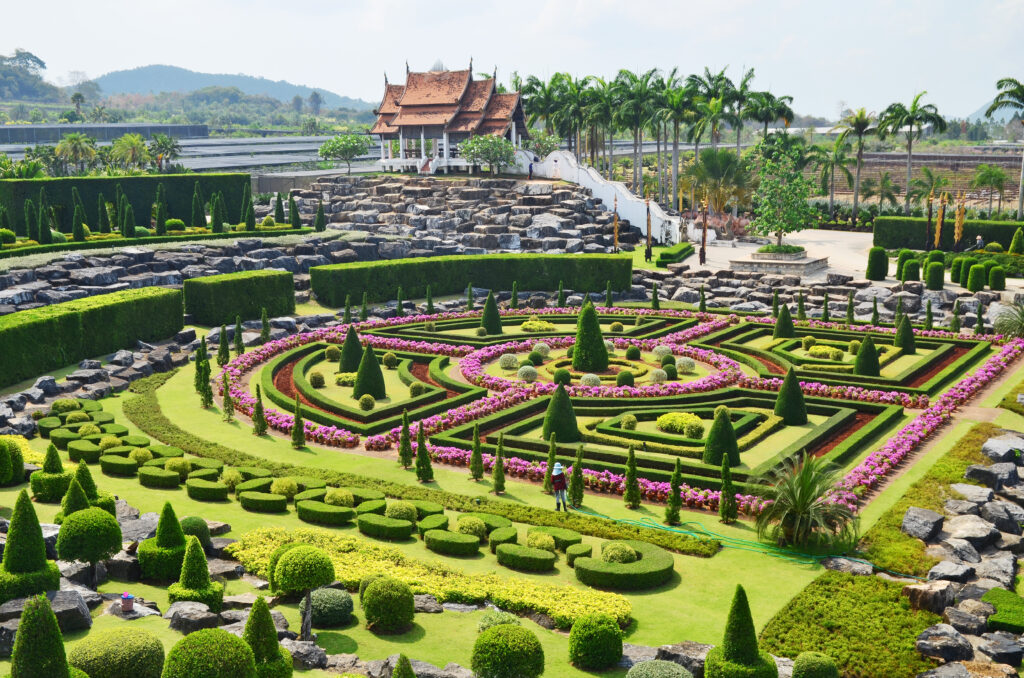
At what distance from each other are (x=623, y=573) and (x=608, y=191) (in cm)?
6774

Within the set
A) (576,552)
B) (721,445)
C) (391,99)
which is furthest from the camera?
(391,99)

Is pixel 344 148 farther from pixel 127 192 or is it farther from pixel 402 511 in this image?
pixel 402 511

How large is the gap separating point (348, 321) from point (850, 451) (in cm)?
3276

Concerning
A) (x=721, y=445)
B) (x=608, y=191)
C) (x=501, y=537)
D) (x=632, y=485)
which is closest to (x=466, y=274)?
(x=608, y=191)

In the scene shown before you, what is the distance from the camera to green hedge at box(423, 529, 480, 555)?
25984 mm

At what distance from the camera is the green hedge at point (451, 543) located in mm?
25984

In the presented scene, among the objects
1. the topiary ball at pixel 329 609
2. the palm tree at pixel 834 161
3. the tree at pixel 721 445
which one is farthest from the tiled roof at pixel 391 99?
the topiary ball at pixel 329 609

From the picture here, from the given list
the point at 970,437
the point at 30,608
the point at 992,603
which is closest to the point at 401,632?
the point at 30,608

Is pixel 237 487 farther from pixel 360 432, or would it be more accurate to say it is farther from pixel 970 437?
pixel 970 437

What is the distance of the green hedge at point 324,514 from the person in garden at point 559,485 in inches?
235

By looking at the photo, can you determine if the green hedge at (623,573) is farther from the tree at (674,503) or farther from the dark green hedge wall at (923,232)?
the dark green hedge wall at (923,232)

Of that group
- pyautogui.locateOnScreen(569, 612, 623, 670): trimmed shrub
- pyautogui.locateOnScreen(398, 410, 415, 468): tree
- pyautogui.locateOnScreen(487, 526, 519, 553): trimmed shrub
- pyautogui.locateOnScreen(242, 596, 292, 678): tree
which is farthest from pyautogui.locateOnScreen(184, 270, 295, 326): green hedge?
pyautogui.locateOnScreen(242, 596, 292, 678): tree

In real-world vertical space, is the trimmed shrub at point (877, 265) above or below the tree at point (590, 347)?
above

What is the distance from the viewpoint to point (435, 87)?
347ft
